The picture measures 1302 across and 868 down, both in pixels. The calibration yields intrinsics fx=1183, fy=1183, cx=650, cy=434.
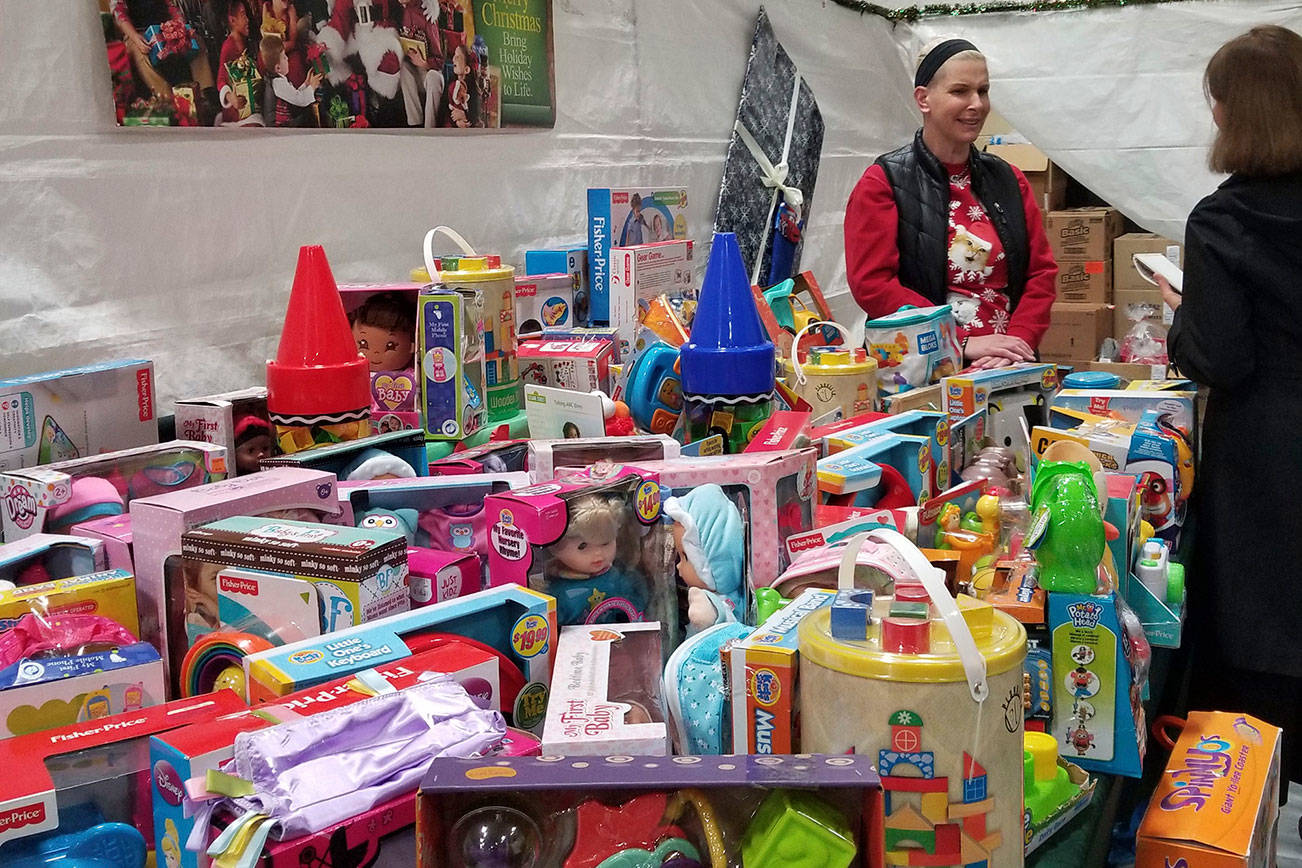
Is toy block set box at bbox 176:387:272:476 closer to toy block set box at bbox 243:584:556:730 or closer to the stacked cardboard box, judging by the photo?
toy block set box at bbox 243:584:556:730

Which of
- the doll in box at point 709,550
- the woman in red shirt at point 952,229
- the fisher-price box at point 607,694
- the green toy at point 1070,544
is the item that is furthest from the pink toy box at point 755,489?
the woman in red shirt at point 952,229

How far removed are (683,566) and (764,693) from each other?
0.27m

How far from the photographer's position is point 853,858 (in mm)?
740

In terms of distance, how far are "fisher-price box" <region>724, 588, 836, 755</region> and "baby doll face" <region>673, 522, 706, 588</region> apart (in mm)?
220

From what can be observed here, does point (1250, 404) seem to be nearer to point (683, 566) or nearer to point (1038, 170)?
point (683, 566)

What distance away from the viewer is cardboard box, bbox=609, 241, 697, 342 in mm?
2139

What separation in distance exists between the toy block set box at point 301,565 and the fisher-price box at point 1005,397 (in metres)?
1.17

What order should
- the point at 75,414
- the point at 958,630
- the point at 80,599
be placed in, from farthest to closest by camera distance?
the point at 75,414 < the point at 80,599 < the point at 958,630

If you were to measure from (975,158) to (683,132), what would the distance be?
85 cm

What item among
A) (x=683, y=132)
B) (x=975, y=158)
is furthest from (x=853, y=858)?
(x=683, y=132)

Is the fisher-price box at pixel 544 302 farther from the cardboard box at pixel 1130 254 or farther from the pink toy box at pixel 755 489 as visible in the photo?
the cardboard box at pixel 1130 254

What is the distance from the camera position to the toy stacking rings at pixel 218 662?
0.98 meters

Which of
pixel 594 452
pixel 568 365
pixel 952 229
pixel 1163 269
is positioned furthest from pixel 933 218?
pixel 594 452

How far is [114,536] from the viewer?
116 cm
